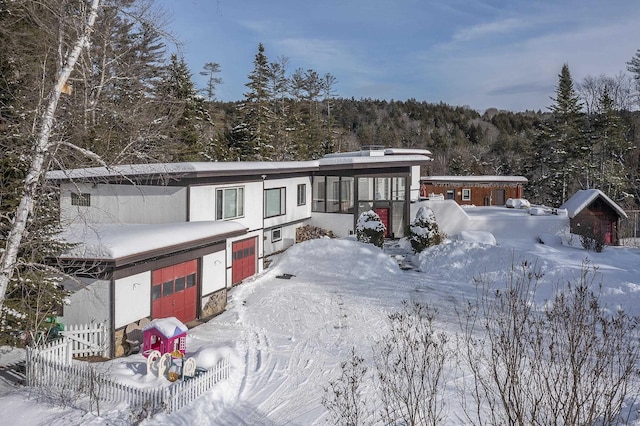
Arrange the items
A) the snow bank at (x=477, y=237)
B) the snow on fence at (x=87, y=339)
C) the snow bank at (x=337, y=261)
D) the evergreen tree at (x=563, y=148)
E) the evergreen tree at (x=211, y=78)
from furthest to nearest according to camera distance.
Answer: the evergreen tree at (x=211, y=78) < the evergreen tree at (x=563, y=148) < the snow bank at (x=477, y=237) < the snow bank at (x=337, y=261) < the snow on fence at (x=87, y=339)

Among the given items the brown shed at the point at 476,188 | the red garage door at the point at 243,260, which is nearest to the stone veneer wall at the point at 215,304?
the red garage door at the point at 243,260

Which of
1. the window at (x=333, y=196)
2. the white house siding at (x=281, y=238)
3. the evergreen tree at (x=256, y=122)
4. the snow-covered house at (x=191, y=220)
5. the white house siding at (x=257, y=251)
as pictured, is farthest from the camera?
the evergreen tree at (x=256, y=122)

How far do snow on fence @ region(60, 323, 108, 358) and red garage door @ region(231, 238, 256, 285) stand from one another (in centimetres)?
722

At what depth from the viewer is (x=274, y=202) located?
2267cm

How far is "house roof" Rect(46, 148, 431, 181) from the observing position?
14367mm

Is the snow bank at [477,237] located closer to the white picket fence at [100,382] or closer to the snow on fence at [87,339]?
the white picket fence at [100,382]

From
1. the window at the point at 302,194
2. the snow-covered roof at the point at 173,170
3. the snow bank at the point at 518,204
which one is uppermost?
the snow-covered roof at the point at 173,170

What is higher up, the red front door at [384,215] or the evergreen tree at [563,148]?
the evergreen tree at [563,148]

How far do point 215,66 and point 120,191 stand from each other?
41337mm

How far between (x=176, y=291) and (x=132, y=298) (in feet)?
6.22

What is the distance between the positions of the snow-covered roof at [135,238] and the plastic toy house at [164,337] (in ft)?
5.78

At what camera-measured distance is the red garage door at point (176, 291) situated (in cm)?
1320

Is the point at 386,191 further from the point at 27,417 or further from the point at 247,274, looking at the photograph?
the point at 27,417

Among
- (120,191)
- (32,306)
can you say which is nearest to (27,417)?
(32,306)
